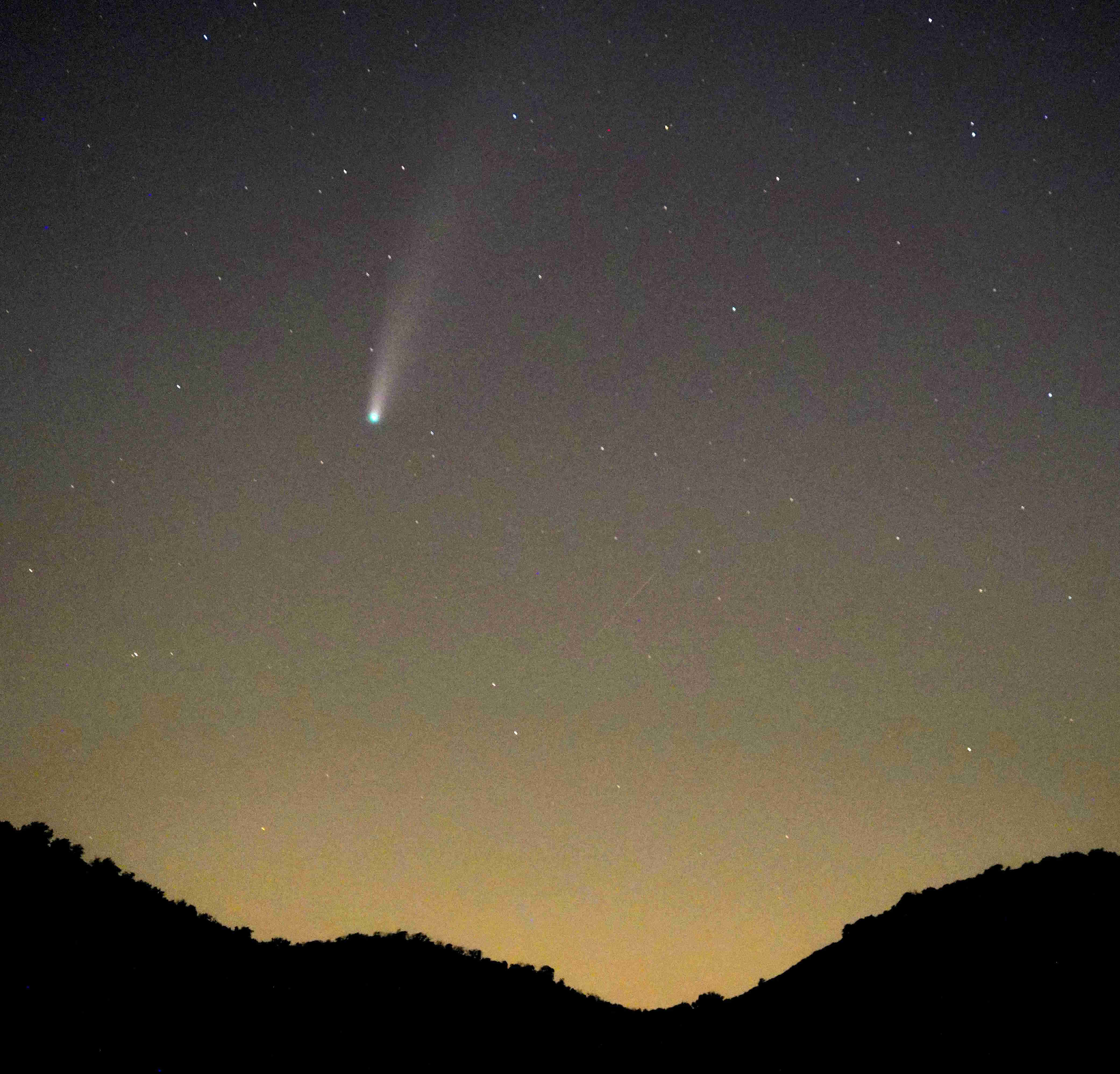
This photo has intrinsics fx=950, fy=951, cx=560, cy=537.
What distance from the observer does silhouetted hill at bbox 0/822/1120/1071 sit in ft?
66.3

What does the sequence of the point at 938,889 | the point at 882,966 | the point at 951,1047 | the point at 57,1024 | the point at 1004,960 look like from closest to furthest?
the point at 57,1024, the point at 951,1047, the point at 1004,960, the point at 882,966, the point at 938,889

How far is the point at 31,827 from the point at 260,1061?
1156cm

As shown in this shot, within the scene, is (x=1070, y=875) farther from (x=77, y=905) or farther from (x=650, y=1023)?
(x=77, y=905)

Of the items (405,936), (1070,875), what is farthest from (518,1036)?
(1070,875)

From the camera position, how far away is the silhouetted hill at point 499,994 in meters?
20.2

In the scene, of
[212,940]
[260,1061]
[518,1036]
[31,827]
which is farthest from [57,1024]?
[518,1036]

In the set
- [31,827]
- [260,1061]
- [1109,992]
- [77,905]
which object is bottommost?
[260,1061]

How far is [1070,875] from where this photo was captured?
30.2 m

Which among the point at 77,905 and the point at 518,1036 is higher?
the point at 77,905

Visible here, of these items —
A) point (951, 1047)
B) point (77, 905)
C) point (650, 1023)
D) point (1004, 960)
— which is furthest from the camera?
point (650, 1023)

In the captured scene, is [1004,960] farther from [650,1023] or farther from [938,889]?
[650,1023]

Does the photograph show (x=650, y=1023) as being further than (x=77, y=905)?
Yes

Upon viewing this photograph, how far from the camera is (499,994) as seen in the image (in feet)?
98.6

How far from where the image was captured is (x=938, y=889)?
33.5 meters
